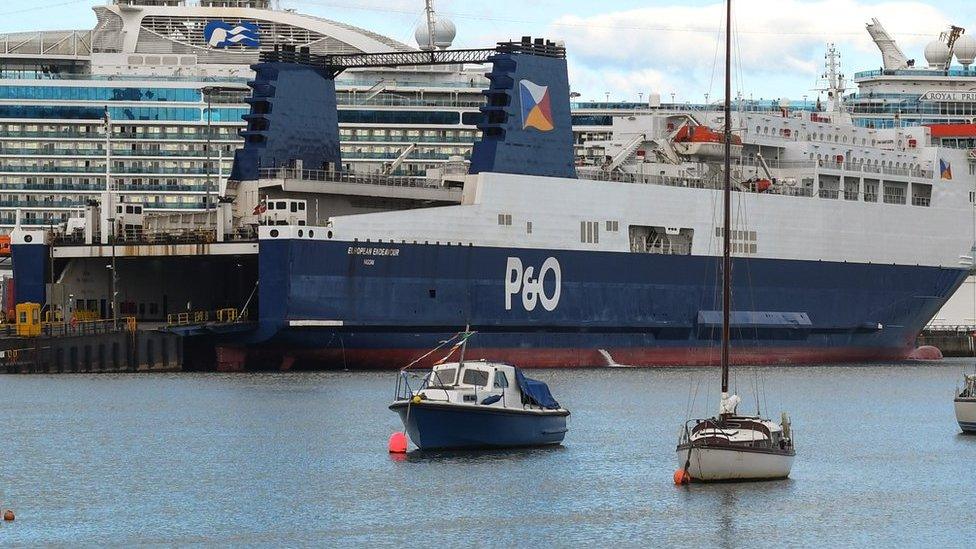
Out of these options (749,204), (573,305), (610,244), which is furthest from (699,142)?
(573,305)

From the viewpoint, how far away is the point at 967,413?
5144 cm

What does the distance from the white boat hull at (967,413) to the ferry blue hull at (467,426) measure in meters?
12.4

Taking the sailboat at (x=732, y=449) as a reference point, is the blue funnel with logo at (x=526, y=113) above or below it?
above

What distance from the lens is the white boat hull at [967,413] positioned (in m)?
51.2

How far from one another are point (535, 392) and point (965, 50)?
77726 millimetres

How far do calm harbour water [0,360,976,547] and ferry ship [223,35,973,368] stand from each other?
965cm

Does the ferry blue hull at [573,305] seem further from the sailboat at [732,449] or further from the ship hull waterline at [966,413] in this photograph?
the sailboat at [732,449]

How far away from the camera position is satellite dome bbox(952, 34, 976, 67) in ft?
382

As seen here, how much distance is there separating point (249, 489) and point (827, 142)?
5567cm

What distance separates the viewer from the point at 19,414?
5466 centimetres

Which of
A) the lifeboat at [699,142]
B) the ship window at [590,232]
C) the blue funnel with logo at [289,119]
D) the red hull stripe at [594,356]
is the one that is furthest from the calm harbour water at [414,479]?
the lifeboat at [699,142]

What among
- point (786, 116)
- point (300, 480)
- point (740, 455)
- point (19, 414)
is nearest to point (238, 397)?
point (19, 414)

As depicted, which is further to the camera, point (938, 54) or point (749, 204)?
point (938, 54)

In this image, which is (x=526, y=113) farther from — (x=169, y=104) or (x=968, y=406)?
(x=169, y=104)
